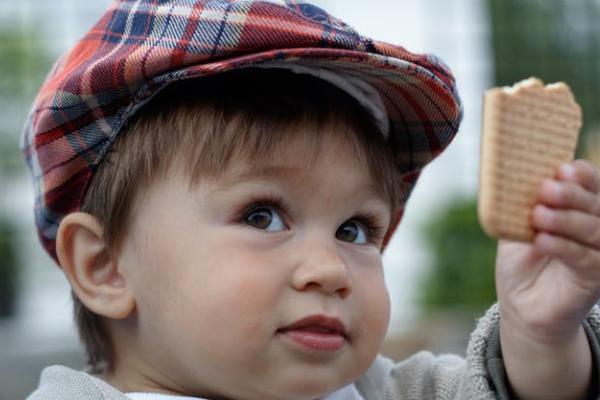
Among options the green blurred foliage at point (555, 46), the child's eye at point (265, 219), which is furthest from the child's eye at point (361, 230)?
the green blurred foliage at point (555, 46)

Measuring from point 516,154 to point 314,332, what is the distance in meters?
0.35

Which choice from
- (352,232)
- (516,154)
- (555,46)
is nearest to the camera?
(516,154)

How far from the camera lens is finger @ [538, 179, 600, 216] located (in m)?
1.01

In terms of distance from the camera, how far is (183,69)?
4.05 ft

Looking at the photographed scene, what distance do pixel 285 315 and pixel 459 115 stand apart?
1.35 feet

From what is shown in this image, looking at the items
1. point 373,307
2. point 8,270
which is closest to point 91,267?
point 373,307

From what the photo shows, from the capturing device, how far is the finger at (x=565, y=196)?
3.31ft

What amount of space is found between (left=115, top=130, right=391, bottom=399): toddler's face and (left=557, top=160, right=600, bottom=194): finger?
31 centimetres

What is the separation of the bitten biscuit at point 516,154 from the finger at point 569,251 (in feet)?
0.04

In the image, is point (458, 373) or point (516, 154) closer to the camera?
point (516, 154)

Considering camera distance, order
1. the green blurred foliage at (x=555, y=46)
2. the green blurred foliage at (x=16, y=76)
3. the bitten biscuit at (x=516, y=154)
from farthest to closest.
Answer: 1. the green blurred foliage at (x=555, y=46)
2. the green blurred foliage at (x=16, y=76)
3. the bitten biscuit at (x=516, y=154)

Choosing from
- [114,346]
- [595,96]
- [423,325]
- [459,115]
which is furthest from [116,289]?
[595,96]

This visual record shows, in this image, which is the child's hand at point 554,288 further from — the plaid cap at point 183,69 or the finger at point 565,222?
the plaid cap at point 183,69

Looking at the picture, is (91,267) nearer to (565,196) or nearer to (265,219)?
(265,219)
